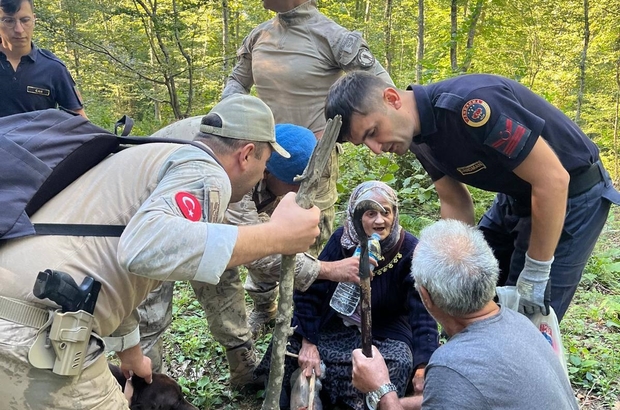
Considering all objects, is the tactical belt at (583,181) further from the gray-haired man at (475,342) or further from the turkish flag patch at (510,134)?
the gray-haired man at (475,342)

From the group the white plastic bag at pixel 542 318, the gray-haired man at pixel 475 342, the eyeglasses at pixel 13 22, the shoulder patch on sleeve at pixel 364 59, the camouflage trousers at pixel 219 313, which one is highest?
the eyeglasses at pixel 13 22

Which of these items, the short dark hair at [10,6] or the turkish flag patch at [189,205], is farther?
the short dark hair at [10,6]

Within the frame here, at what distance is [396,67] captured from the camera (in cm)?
2030

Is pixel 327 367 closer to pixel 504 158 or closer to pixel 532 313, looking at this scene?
pixel 532 313

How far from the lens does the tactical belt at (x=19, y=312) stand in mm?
1587

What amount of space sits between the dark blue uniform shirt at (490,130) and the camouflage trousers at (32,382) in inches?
68.0

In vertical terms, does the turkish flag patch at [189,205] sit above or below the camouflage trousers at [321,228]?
above

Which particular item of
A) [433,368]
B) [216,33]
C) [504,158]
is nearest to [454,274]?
[433,368]

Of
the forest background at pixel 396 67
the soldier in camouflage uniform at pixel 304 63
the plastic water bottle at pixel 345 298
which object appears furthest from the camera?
the forest background at pixel 396 67

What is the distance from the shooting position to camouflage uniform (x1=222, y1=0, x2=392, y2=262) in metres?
3.72

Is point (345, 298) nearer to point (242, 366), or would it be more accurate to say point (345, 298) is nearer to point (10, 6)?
point (242, 366)

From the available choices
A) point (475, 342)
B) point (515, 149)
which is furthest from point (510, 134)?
point (475, 342)

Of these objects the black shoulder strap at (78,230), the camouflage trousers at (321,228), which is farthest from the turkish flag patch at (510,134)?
the black shoulder strap at (78,230)

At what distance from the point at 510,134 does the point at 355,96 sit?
690 mm
